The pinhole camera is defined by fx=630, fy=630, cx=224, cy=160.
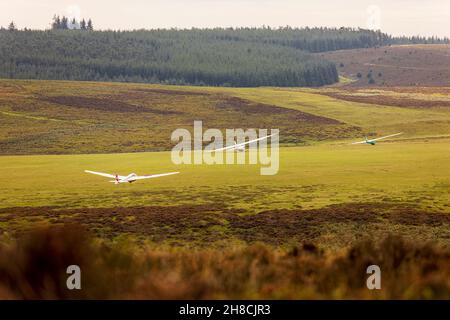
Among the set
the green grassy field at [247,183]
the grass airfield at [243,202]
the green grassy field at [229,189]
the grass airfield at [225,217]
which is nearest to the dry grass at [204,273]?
the grass airfield at [225,217]

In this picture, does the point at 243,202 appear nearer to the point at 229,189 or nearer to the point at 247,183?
the point at 229,189

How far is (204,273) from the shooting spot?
407 inches

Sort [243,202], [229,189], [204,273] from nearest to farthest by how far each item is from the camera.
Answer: [204,273]
[243,202]
[229,189]

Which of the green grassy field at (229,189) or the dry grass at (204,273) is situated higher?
the dry grass at (204,273)

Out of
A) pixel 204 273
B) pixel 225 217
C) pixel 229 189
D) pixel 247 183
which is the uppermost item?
pixel 204 273

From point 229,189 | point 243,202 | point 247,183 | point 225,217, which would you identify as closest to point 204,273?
point 225,217

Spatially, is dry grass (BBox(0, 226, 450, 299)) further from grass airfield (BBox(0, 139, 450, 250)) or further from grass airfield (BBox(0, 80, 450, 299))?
grass airfield (BBox(0, 139, 450, 250))

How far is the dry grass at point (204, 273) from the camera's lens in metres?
9.47

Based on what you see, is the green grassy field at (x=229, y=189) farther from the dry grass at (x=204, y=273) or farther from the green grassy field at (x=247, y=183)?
the dry grass at (x=204, y=273)

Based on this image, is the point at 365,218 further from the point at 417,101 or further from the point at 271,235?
the point at 417,101

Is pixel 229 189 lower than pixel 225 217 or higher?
higher

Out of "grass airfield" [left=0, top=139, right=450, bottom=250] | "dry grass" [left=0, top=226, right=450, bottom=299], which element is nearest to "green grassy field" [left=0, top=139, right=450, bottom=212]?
"grass airfield" [left=0, top=139, right=450, bottom=250]

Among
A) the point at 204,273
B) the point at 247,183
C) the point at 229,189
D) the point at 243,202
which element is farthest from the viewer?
the point at 247,183
